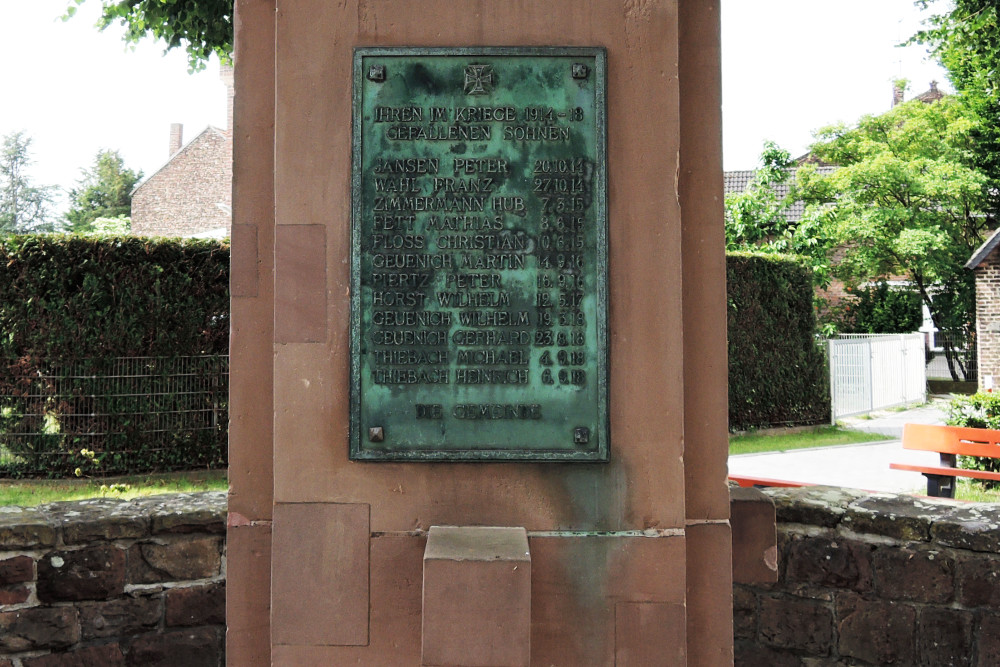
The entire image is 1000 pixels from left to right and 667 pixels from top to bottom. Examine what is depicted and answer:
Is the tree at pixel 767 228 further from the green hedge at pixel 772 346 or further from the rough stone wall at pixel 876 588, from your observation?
the rough stone wall at pixel 876 588

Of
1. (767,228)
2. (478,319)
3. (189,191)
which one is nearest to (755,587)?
(478,319)

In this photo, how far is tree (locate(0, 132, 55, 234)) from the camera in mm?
58312

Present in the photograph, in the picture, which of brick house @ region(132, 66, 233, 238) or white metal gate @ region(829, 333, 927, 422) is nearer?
white metal gate @ region(829, 333, 927, 422)

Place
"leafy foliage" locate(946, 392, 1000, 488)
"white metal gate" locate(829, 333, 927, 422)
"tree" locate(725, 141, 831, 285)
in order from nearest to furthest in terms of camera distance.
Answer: "leafy foliage" locate(946, 392, 1000, 488)
"white metal gate" locate(829, 333, 927, 422)
"tree" locate(725, 141, 831, 285)

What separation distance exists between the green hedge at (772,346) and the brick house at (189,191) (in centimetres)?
3338

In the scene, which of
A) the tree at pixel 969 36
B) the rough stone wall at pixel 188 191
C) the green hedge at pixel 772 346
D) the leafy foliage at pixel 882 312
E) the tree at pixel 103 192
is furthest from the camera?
the tree at pixel 103 192

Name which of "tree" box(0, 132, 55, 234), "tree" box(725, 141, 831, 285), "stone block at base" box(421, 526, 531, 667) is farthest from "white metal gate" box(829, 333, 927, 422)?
"tree" box(0, 132, 55, 234)

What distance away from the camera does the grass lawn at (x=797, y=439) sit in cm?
1337

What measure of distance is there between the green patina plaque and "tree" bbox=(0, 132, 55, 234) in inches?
2515

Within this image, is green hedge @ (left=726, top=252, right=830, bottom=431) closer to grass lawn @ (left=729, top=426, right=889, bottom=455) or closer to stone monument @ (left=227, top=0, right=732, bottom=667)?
grass lawn @ (left=729, top=426, right=889, bottom=455)

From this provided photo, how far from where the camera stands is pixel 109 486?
9.51 meters

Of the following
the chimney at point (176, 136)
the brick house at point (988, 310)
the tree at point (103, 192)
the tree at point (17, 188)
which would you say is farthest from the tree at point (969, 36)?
the tree at point (17, 188)

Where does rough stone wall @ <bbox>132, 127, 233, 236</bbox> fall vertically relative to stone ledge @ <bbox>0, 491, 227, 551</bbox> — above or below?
above

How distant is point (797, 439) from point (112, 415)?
36.5 feet
